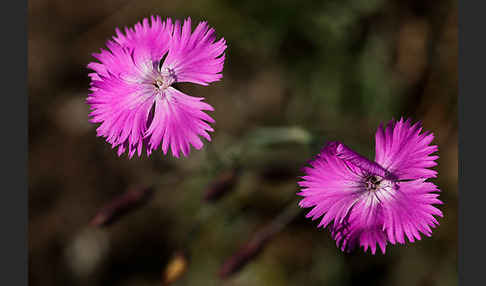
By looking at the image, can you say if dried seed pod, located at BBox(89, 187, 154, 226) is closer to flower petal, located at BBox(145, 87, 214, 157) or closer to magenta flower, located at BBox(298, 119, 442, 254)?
A: flower petal, located at BBox(145, 87, 214, 157)

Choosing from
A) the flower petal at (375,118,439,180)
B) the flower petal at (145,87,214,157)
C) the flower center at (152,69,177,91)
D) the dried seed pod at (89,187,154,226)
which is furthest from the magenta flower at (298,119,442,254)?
the dried seed pod at (89,187,154,226)

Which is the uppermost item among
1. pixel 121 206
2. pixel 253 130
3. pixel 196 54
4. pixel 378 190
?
pixel 196 54

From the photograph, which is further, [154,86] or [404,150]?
[154,86]

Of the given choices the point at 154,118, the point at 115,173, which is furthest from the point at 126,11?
the point at 154,118

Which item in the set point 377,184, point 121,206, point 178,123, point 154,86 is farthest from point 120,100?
point 377,184

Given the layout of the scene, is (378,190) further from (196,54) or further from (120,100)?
(120,100)

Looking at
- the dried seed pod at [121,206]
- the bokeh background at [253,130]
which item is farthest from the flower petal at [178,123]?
the bokeh background at [253,130]

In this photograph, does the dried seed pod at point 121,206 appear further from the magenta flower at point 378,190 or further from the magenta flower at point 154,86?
the magenta flower at point 378,190
